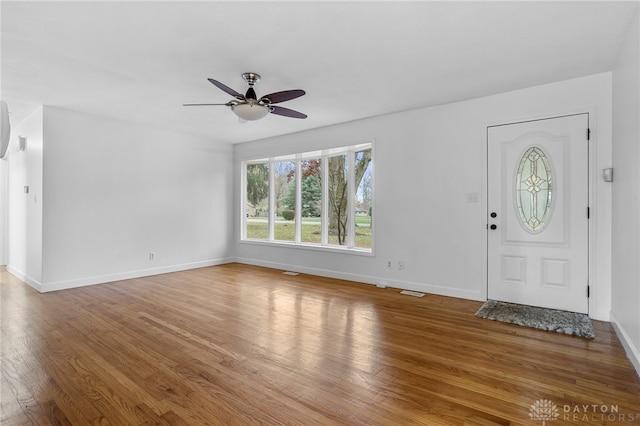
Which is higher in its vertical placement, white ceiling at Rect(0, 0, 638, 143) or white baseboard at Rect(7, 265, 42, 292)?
white ceiling at Rect(0, 0, 638, 143)

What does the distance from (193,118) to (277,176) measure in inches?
83.9

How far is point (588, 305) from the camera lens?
3436 millimetres

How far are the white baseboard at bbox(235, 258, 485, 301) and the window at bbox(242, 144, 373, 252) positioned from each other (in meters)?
0.47

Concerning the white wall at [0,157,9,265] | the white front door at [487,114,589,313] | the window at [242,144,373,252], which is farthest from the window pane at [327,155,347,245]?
the white wall at [0,157,9,265]

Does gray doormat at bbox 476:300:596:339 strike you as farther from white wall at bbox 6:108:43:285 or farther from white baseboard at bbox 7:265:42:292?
white wall at bbox 6:108:43:285

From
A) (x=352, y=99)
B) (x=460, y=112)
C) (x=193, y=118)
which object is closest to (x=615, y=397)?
(x=460, y=112)

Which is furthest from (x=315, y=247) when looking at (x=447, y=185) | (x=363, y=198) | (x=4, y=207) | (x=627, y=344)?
(x=4, y=207)

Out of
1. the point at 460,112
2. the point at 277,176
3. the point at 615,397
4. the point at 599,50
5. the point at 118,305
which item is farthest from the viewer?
the point at 277,176

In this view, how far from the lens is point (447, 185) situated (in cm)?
433

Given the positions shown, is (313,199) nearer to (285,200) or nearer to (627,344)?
(285,200)

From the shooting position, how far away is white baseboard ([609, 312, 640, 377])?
2.32 meters

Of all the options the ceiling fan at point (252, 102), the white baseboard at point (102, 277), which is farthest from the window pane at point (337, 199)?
the white baseboard at point (102, 277)

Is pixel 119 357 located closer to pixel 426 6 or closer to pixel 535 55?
pixel 426 6

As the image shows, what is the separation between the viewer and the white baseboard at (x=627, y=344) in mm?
2324
